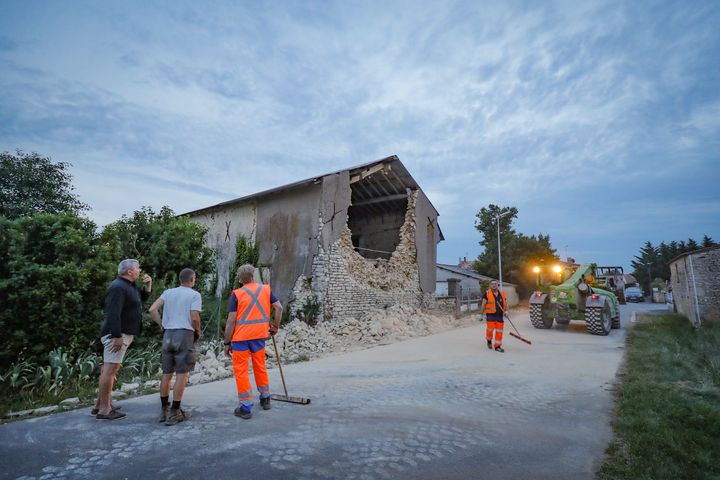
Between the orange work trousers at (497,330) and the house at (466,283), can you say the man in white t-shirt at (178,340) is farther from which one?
the house at (466,283)

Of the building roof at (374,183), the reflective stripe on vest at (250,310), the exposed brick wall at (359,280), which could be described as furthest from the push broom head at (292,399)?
the building roof at (374,183)

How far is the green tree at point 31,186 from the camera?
16816 mm

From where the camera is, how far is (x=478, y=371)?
652 centimetres

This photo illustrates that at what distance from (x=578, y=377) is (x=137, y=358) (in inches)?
303

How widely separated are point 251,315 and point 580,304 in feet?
39.2

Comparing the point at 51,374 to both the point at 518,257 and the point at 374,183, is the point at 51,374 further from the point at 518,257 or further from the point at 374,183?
the point at 518,257

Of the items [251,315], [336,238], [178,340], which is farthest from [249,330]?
[336,238]

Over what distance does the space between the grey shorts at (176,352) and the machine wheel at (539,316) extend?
11977 mm

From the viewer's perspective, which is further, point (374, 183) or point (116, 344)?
point (374, 183)

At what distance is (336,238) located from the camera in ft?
42.8

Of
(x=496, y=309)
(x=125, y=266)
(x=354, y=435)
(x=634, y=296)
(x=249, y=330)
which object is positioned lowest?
(x=354, y=435)

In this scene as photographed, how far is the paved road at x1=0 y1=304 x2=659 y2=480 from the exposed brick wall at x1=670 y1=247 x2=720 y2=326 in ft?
39.7

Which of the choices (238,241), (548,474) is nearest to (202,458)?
(548,474)

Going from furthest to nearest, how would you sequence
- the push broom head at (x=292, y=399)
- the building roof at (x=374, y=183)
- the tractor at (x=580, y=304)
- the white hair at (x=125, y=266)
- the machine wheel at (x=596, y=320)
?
the building roof at (x=374, y=183), the tractor at (x=580, y=304), the machine wheel at (x=596, y=320), the push broom head at (x=292, y=399), the white hair at (x=125, y=266)
